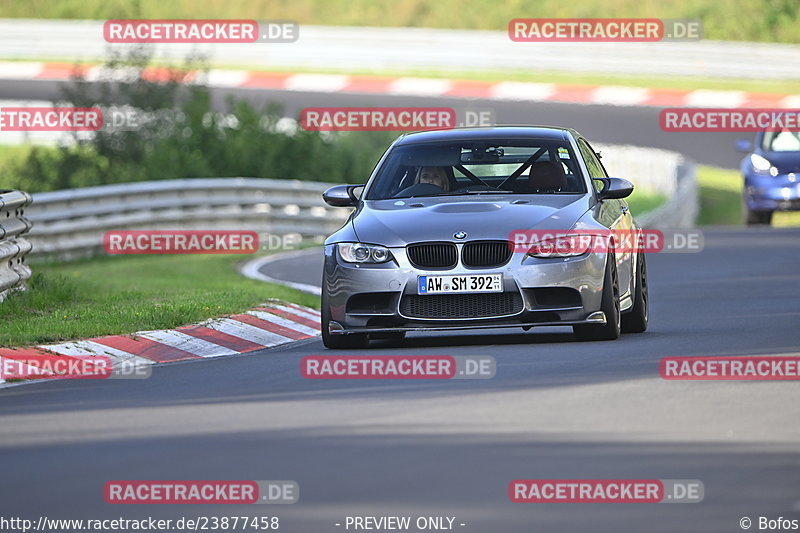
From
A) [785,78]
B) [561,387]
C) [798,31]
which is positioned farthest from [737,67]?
[561,387]

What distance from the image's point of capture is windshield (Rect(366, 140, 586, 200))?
12672 millimetres

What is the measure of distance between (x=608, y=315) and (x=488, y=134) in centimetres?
193

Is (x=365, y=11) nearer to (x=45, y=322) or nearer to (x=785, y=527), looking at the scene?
(x=45, y=322)

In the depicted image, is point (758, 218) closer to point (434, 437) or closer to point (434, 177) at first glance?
point (434, 177)

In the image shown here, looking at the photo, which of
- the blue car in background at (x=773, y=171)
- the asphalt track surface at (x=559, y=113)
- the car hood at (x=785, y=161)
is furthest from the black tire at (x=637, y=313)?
the asphalt track surface at (x=559, y=113)

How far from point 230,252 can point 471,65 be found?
22.2m

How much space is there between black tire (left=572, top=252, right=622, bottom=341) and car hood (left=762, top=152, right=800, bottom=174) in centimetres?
1509

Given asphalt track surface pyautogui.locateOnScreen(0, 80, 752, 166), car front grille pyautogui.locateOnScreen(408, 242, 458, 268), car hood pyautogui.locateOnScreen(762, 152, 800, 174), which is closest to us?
car front grille pyautogui.locateOnScreen(408, 242, 458, 268)

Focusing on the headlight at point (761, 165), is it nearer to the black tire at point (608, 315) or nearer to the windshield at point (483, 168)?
Answer: the windshield at point (483, 168)

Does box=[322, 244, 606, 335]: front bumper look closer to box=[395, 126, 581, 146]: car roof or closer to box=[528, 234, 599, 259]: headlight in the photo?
box=[528, 234, 599, 259]: headlight

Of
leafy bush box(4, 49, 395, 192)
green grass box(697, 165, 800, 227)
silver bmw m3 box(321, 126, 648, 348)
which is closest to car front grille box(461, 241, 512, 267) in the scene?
silver bmw m3 box(321, 126, 648, 348)

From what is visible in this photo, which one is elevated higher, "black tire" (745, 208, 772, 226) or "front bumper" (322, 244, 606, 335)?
"front bumper" (322, 244, 606, 335)

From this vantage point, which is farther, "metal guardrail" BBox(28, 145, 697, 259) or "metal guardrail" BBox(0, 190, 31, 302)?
"metal guardrail" BBox(28, 145, 697, 259)

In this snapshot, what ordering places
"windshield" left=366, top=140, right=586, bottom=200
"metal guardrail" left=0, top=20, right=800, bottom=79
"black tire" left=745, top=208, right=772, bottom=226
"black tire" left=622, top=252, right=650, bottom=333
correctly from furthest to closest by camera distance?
1. "metal guardrail" left=0, top=20, right=800, bottom=79
2. "black tire" left=745, top=208, right=772, bottom=226
3. "black tire" left=622, top=252, right=650, bottom=333
4. "windshield" left=366, top=140, right=586, bottom=200
